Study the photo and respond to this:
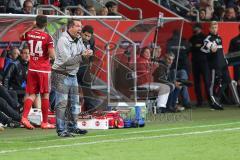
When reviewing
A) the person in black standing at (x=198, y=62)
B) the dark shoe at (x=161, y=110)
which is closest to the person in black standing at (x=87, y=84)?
the dark shoe at (x=161, y=110)

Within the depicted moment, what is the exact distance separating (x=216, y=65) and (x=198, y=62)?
63 centimetres

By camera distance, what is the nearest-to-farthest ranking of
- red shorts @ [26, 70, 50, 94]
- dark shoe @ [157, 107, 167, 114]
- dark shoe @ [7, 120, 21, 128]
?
red shorts @ [26, 70, 50, 94]
dark shoe @ [7, 120, 21, 128]
dark shoe @ [157, 107, 167, 114]

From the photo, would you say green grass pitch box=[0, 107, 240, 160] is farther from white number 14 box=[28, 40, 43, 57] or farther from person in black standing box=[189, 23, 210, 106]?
person in black standing box=[189, 23, 210, 106]

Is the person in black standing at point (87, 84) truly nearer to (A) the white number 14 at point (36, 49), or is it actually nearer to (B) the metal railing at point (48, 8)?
(B) the metal railing at point (48, 8)

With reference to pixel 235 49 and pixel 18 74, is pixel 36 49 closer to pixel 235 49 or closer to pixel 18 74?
pixel 18 74

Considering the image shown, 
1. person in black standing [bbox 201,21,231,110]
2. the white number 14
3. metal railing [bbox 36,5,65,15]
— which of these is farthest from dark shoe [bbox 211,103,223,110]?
the white number 14

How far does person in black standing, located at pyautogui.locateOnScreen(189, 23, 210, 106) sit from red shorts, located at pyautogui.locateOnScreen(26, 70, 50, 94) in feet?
22.8

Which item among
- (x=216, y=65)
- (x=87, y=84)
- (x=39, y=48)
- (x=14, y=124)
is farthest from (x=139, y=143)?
(x=216, y=65)

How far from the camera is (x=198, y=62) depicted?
2286 centimetres

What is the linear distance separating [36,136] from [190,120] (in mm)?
4473

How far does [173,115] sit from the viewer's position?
66.2 feet

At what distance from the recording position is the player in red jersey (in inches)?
631

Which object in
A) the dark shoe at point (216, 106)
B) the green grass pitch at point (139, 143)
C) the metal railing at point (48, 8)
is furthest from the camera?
the dark shoe at point (216, 106)

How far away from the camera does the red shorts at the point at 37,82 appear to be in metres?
16.4
